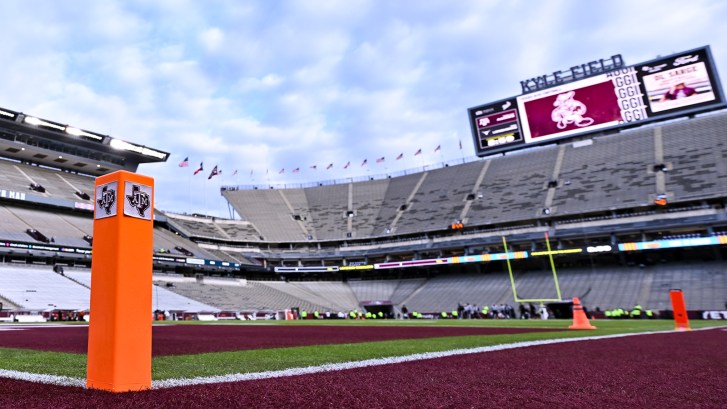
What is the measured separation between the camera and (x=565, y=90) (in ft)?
165

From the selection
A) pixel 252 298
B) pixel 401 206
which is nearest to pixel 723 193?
pixel 401 206

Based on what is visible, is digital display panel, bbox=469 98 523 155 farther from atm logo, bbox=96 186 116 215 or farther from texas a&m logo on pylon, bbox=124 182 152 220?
atm logo, bbox=96 186 116 215

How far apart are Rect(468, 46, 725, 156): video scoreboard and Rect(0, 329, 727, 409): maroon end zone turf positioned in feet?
162

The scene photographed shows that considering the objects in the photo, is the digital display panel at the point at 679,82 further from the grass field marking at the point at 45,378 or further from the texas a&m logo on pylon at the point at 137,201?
the grass field marking at the point at 45,378

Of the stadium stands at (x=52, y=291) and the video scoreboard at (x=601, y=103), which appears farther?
the video scoreboard at (x=601, y=103)

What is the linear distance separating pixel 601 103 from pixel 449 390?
5309 centimetres

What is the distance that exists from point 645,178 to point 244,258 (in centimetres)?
4824

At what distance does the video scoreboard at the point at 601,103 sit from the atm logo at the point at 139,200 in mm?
52728

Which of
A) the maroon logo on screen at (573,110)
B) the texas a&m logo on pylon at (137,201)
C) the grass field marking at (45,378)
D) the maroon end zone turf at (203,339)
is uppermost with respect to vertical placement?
the maroon logo on screen at (573,110)

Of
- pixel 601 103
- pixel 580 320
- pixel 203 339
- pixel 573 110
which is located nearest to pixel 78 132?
pixel 203 339

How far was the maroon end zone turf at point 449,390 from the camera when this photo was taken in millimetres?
3146

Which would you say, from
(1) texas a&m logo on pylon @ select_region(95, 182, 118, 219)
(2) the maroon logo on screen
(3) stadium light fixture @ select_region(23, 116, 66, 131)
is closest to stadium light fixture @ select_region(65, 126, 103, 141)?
(3) stadium light fixture @ select_region(23, 116, 66, 131)

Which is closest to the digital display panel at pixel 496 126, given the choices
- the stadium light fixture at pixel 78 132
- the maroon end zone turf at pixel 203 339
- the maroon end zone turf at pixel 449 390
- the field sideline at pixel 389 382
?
the maroon end zone turf at pixel 203 339

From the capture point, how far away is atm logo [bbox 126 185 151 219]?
396 cm
